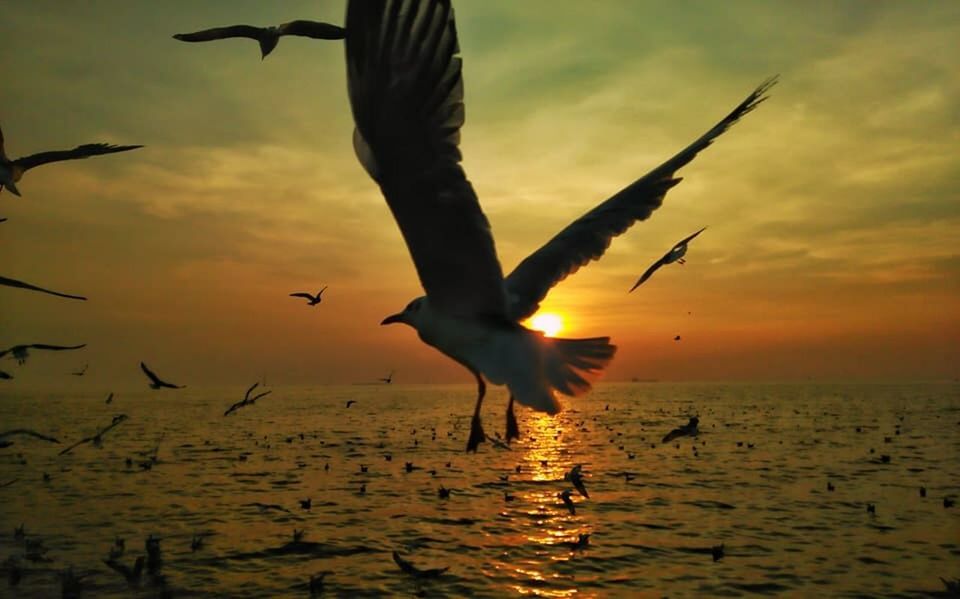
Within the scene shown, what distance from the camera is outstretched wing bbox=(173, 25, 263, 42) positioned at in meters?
5.28

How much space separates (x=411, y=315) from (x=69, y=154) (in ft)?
10.9

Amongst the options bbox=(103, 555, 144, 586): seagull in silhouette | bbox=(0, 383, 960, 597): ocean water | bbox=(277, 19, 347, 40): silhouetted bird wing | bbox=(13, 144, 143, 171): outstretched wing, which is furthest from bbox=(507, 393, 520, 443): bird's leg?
bbox=(103, 555, 144, 586): seagull in silhouette

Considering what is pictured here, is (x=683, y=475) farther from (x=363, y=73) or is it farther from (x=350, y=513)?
(x=363, y=73)

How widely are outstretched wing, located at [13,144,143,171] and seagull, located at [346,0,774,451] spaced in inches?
91.5

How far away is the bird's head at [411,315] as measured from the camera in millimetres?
5516

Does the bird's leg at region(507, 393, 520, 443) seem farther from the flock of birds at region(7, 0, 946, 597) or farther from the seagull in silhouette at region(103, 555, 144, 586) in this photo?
the seagull in silhouette at region(103, 555, 144, 586)

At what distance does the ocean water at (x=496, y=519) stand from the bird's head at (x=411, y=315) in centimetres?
922

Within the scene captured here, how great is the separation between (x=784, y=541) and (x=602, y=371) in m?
14.0

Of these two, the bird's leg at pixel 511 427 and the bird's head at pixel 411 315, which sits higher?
the bird's head at pixel 411 315

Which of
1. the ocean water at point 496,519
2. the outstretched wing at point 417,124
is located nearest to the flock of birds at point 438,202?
the outstretched wing at point 417,124

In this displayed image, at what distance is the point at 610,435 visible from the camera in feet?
147

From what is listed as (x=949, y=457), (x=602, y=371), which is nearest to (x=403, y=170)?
(x=602, y=371)

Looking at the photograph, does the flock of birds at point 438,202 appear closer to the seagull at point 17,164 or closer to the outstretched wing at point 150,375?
the seagull at point 17,164

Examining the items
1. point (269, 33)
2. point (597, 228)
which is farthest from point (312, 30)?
point (597, 228)
